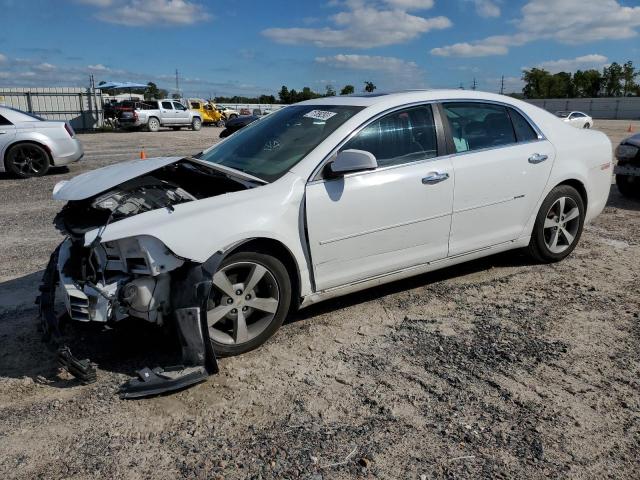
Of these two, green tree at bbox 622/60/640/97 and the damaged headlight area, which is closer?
the damaged headlight area

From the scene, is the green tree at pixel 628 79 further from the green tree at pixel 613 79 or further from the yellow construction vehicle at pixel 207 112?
the yellow construction vehicle at pixel 207 112

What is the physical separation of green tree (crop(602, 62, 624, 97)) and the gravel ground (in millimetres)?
98548

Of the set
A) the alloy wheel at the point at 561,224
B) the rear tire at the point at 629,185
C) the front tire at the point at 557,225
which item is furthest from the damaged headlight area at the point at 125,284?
the rear tire at the point at 629,185

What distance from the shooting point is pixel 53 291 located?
3553 mm

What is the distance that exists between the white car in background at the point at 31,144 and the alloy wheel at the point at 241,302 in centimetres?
968

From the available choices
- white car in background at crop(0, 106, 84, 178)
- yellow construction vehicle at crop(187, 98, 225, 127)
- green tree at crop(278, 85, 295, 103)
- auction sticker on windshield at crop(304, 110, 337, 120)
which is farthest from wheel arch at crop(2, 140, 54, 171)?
green tree at crop(278, 85, 295, 103)

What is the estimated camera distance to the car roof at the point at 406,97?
4.30m

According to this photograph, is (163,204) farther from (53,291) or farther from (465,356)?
(465,356)

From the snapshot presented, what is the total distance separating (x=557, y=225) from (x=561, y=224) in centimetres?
5

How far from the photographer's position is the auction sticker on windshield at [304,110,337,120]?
4230mm

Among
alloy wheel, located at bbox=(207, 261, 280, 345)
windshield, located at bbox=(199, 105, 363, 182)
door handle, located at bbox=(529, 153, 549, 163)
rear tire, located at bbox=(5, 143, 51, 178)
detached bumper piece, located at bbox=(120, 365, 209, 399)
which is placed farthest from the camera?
rear tire, located at bbox=(5, 143, 51, 178)

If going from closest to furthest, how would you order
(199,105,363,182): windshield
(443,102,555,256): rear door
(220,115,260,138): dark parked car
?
(199,105,363,182): windshield
(443,102,555,256): rear door
(220,115,260,138): dark parked car

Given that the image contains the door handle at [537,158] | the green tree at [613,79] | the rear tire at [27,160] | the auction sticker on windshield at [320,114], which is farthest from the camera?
the green tree at [613,79]

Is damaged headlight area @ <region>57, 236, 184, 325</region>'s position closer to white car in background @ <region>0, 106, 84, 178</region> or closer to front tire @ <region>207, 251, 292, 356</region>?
front tire @ <region>207, 251, 292, 356</region>
